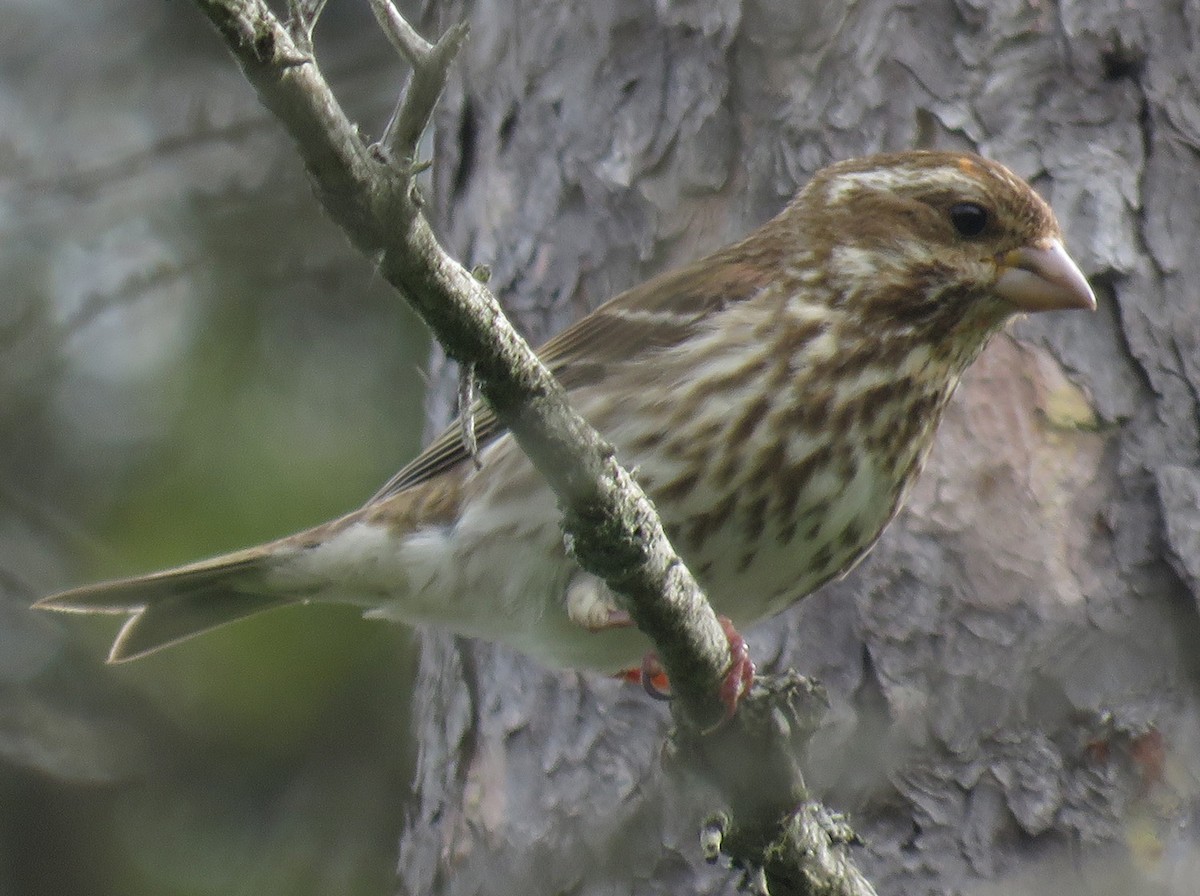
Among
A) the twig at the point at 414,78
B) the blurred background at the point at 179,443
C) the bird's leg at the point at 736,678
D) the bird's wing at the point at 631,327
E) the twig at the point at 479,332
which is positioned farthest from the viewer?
the blurred background at the point at 179,443

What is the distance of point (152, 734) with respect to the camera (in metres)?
4.80

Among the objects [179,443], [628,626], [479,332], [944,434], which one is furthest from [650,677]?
[179,443]

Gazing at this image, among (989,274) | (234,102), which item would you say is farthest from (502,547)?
(234,102)

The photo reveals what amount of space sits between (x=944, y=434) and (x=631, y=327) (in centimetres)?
80

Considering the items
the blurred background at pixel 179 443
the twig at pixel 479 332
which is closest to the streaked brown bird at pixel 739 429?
the twig at pixel 479 332

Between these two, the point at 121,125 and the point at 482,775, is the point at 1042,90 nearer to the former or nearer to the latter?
the point at 482,775

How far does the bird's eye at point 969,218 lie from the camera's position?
12.1ft

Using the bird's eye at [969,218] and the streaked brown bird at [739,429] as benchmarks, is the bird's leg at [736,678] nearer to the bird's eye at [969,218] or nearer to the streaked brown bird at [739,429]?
the streaked brown bird at [739,429]

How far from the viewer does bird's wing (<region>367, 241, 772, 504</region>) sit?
3.77 metres

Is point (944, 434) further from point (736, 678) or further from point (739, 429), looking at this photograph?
point (736, 678)

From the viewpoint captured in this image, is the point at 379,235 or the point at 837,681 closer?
the point at 379,235

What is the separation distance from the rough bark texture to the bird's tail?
70 cm

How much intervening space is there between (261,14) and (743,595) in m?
2.15

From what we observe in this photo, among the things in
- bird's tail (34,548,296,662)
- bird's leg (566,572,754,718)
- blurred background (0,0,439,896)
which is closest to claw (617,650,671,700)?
bird's leg (566,572,754,718)
